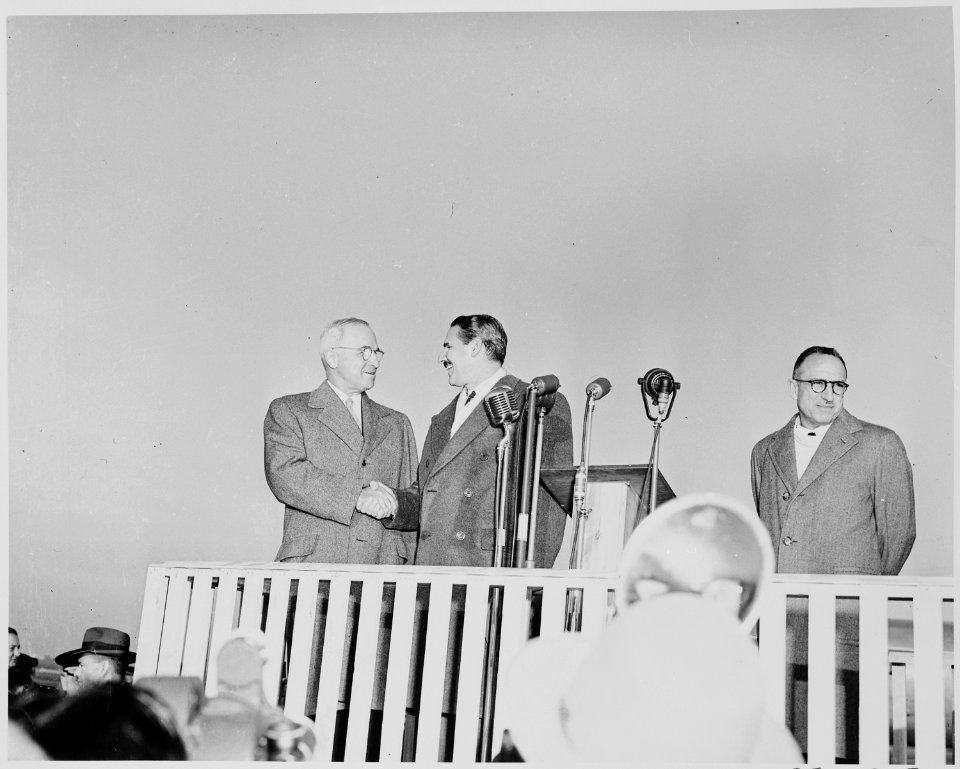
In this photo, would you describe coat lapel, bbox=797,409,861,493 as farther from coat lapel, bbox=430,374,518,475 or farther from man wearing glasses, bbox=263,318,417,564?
man wearing glasses, bbox=263,318,417,564

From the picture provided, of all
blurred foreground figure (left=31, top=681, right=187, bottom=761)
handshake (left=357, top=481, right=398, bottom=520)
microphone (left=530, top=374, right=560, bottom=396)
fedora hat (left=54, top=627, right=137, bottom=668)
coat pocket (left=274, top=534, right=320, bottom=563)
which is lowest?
blurred foreground figure (left=31, top=681, right=187, bottom=761)

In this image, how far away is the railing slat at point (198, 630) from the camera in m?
3.35

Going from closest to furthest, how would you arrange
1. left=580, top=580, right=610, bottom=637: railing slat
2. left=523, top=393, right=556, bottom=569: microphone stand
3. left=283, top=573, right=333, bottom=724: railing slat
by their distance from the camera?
left=580, top=580, right=610, bottom=637: railing slat
left=283, top=573, right=333, bottom=724: railing slat
left=523, top=393, right=556, bottom=569: microphone stand

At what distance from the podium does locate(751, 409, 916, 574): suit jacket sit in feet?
1.48

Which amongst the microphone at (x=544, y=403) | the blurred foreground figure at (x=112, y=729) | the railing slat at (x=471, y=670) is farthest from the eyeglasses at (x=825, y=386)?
the blurred foreground figure at (x=112, y=729)

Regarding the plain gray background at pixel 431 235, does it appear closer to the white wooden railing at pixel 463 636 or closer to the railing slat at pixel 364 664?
the white wooden railing at pixel 463 636

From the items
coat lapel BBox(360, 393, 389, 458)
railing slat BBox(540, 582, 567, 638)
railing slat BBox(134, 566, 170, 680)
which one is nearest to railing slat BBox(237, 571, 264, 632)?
railing slat BBox(134, 566, 170, 680)

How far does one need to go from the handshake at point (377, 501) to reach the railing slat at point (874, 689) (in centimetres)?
177

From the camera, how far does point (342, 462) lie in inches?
168

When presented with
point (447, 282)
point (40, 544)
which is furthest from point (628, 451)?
point (40, 544)

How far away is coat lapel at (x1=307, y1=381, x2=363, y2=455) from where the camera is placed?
4.32 meters

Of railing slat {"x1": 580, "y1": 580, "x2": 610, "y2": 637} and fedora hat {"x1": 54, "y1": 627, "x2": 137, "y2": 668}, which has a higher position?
railing slat {"x1": 580, "y1": 580, "x2": 610, "y2": 637}

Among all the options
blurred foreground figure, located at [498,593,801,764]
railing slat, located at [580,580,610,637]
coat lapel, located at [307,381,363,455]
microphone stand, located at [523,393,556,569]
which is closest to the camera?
blurred foreground figure, located at [498,593,801,764]

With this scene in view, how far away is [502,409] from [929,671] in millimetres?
1468
